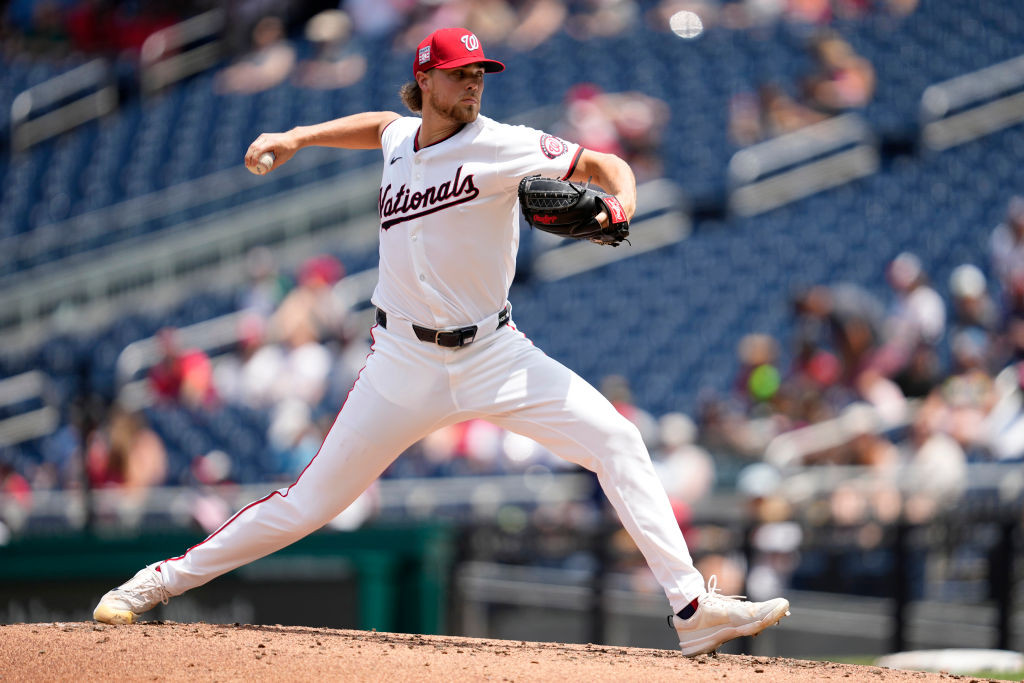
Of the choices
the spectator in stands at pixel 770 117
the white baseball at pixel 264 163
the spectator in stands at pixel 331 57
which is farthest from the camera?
the spectator in stands at pixel 331 57

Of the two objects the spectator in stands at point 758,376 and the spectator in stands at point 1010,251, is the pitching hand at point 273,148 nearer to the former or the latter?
the spectator in stands at point 758,376

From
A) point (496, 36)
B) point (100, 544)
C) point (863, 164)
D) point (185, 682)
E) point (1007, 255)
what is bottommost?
point (185, 682)

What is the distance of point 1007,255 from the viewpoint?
35.3 ft

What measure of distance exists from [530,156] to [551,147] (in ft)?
0.25

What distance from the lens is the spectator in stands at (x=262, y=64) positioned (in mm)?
13812

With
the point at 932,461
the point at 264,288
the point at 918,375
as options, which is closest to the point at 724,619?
the point at 932,461

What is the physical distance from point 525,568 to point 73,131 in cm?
855

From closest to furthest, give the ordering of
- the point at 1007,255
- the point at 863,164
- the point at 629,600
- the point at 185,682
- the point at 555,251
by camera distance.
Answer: the point at 185,682
the point at 629,600
the point at 1007,255
the point at 555,251
the point at 863,164

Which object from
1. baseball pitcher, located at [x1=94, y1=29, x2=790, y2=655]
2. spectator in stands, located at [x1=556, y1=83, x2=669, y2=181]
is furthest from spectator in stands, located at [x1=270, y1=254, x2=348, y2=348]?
baseball pitcher, located at [x1=94, y1=29, x2=790, y2=655]

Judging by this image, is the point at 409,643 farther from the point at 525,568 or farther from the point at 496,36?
the point at 496,36

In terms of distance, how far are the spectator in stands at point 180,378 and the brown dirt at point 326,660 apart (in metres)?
5.49

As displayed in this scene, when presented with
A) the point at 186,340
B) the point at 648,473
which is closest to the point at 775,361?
the point at 186,340

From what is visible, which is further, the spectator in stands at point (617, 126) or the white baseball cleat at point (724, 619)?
the spectator in stands at point (617, 126)

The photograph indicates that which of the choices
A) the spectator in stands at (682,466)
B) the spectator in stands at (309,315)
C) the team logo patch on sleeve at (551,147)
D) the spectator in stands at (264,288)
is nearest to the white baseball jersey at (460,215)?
the team logo patch on sleeve at (551,147)
